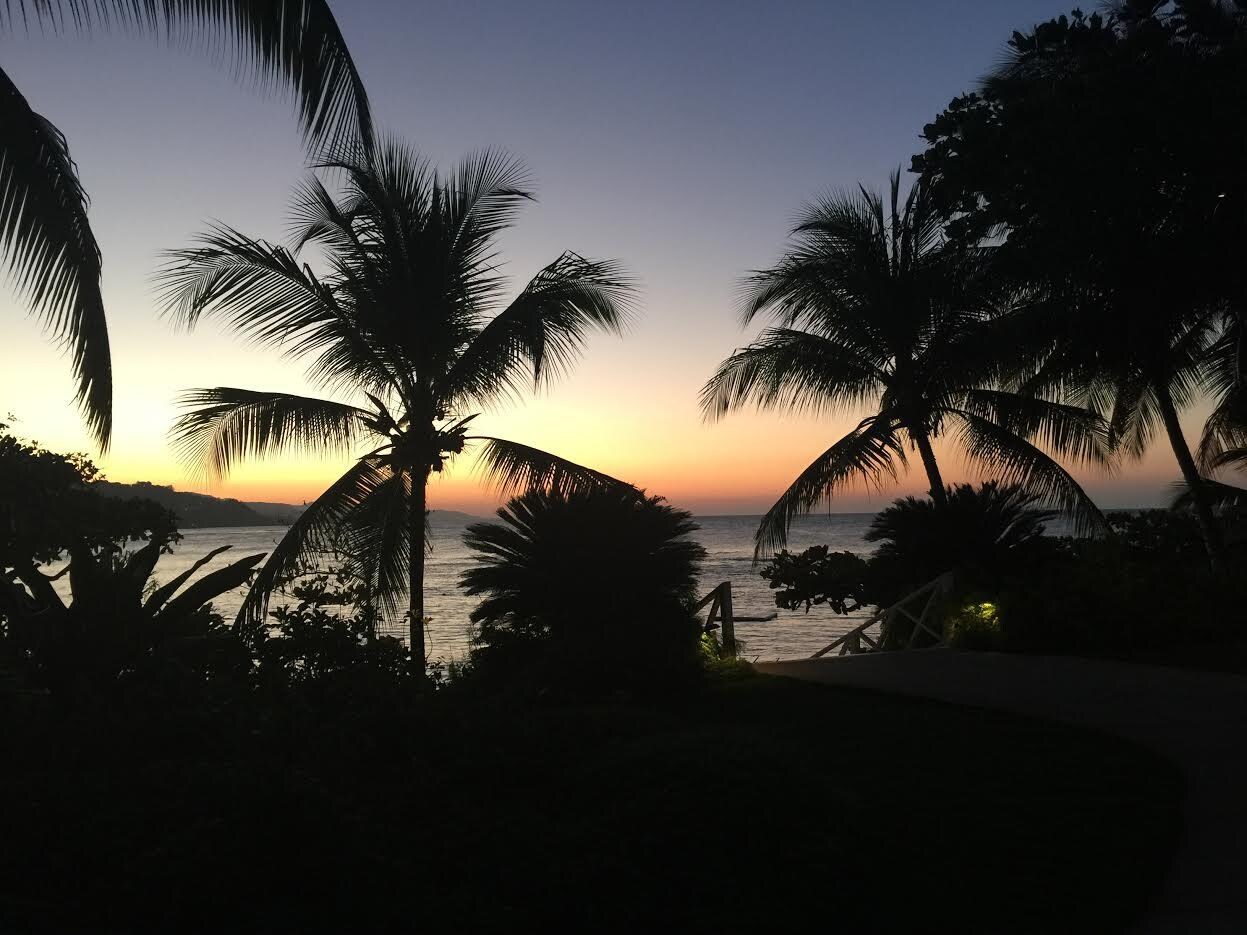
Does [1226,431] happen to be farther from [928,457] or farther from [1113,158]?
[1113,158]

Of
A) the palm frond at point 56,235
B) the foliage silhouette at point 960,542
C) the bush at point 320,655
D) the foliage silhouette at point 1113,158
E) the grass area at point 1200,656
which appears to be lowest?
the grass area at point 1200,656

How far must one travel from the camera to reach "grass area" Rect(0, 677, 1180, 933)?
13.3 ft

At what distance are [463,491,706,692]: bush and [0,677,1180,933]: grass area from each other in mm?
3253

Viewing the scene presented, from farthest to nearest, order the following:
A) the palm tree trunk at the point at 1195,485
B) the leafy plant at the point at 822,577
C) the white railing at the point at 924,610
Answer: the leafy plant at the point at 822,577, the palm tree trunk at the point at 1195,485, the white railing at the point at 924,610

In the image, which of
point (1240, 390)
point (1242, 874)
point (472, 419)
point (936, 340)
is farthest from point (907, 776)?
point (1240, 390)

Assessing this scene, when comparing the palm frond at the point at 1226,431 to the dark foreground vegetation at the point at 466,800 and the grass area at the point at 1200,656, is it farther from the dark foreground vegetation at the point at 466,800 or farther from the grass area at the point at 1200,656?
the dark foreground vegetation at the point at 466,800

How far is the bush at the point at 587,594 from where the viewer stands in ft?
32.0

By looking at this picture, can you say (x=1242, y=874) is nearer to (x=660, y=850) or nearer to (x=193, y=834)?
(x=660, y=850)

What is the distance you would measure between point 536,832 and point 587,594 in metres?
5.17

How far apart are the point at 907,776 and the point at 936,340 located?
11395 mm

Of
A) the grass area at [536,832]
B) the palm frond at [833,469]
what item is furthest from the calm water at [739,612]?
the grass area at [536,832]

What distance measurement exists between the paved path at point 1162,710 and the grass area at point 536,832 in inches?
7.1

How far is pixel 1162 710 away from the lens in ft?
27.0

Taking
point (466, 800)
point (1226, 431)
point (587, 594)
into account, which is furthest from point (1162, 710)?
point (1226, 431)
